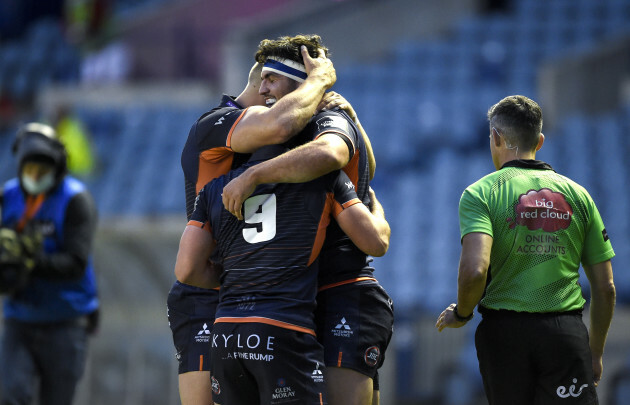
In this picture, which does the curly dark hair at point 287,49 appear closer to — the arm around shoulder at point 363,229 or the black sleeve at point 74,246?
the arm around shoulder at point 363,229

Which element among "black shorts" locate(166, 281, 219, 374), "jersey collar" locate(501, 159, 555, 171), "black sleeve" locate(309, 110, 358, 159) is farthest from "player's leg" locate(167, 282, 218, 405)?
"jersey collar" locate(501, 159, 555, 171)

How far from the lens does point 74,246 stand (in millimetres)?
5953

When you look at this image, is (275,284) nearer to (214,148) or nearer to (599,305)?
(214,148)

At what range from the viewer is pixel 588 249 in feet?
14.2

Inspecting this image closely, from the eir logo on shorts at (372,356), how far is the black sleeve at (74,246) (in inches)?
99.3

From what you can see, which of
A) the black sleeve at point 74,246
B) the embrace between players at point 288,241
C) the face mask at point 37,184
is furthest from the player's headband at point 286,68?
the face mask at point 37,184

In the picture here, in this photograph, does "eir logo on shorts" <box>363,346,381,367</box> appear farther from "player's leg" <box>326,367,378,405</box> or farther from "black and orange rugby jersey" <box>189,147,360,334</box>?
"black and orange rugby jersey" <box>189,147,360,334</box>

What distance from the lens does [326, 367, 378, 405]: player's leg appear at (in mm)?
3955

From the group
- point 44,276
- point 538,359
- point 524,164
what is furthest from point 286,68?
point 44,276

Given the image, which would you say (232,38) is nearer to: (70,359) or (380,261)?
(380,261)

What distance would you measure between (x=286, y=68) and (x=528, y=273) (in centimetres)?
140

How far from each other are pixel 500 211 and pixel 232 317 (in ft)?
4.22

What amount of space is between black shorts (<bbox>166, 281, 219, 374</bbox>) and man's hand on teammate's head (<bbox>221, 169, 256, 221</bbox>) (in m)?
0.72

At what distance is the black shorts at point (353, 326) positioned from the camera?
400cm
